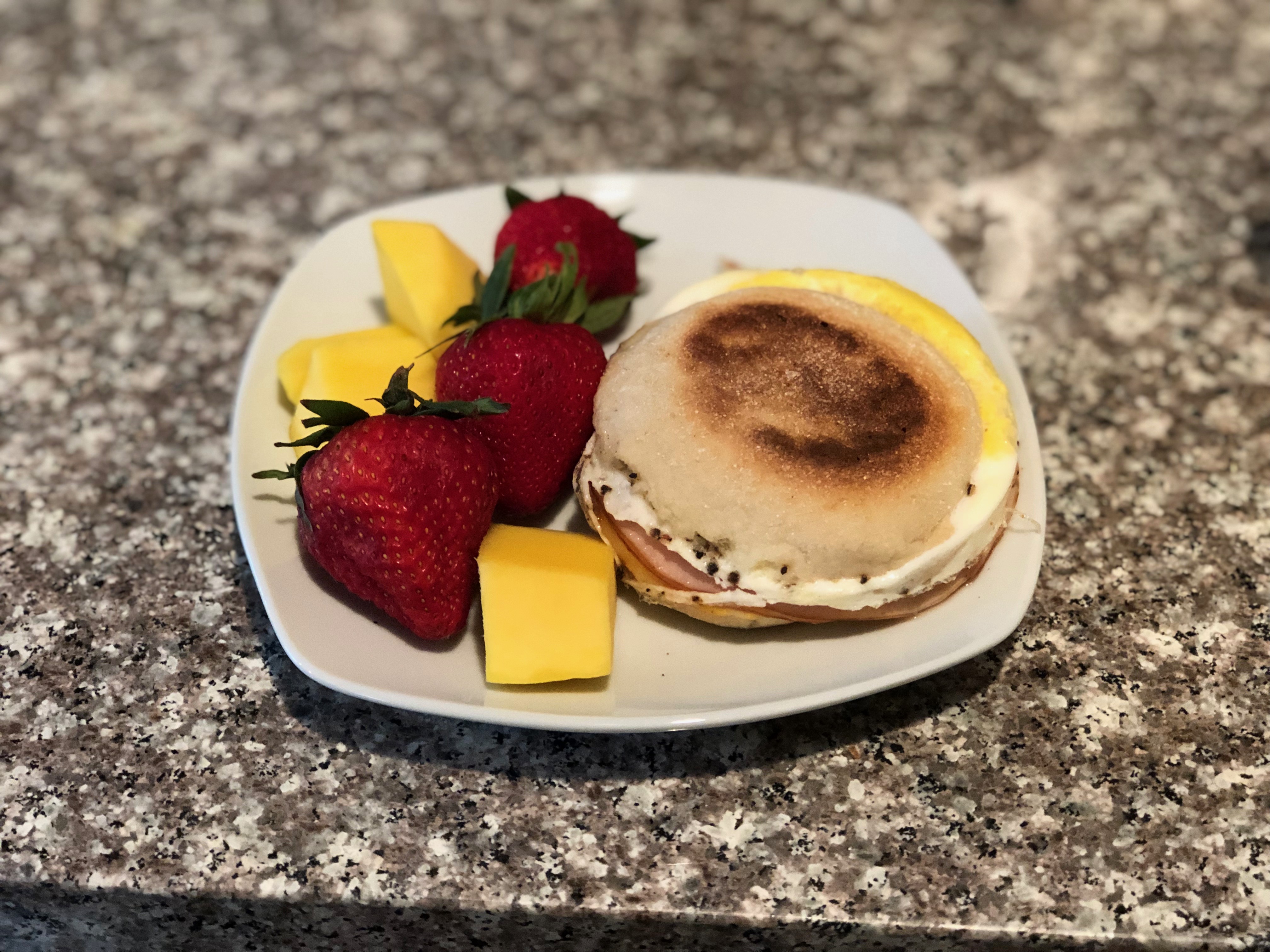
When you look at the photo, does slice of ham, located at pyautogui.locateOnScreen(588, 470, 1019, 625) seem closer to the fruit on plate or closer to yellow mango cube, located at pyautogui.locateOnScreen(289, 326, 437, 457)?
the fruit on plate

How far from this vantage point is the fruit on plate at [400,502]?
104 cm

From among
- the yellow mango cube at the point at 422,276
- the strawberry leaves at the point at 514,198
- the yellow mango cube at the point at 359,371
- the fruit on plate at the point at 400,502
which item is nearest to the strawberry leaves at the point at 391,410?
the fruit on plate at the point at 400,502

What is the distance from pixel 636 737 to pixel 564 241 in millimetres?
675

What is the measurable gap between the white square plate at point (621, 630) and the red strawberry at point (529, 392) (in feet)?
0.33

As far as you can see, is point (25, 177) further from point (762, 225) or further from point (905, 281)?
point (905, 281)

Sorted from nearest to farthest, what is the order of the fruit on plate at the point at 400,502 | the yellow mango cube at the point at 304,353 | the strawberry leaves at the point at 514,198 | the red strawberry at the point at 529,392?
the fruit on plate at the point at 400,502 < the red strawberry at the point at 529,392 < the yellow mango cube at the point at 304,353 < the strawberry leaves at the point at 514,198

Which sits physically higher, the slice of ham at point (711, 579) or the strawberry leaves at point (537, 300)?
the strawberry leaves at point (537, 300)

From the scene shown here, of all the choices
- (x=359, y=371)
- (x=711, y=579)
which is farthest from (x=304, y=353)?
(x=711, y=579)

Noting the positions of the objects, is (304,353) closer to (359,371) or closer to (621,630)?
(359,371)

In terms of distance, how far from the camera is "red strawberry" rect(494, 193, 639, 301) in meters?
1.38

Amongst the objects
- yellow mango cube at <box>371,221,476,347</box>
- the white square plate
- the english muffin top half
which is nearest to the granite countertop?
the white square plate

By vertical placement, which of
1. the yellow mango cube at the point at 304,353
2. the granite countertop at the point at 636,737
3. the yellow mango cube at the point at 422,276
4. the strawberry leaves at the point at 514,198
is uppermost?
the strawberry leaves at the point at 514,198

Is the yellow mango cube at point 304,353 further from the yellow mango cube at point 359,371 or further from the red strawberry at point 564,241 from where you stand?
the red strawberry at point 564,241

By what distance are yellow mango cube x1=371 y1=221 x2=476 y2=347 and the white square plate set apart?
125 millimetres
